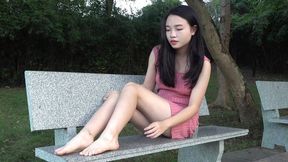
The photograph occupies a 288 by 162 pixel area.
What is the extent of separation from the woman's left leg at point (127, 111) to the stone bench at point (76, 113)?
68 millimetres

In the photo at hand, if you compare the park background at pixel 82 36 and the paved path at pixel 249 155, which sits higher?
the park background at pixel 82 36

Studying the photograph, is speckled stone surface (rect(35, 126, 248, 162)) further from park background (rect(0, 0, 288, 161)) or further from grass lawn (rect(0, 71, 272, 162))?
park background (rect(0, 0, 288, 161))

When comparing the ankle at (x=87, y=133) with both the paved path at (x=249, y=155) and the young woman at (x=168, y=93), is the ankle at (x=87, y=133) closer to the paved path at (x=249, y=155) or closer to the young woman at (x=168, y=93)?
the young woman at (x=168, y=93)

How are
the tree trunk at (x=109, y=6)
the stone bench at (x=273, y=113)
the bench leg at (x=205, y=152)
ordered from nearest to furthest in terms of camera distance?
the bench leg at (x=205, y=152), the stone bench at (x=273, y=113), the tree trunk at (x=109, y=6)

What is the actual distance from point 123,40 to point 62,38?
2501 millimetres

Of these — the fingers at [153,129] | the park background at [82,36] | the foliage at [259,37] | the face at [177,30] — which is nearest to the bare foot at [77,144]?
the fingers at [153,129]

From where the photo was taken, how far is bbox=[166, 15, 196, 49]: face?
329cm

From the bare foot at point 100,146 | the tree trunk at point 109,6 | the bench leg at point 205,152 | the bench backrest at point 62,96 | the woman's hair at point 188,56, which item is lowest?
the bench leg at point 205,152

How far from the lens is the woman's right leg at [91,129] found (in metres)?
2.57

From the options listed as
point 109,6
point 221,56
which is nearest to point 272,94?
point 221,56

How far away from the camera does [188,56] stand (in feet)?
11.4

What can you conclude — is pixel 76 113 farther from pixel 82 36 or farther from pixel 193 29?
pixel 82 36

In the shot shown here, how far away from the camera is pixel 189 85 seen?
3.36 m

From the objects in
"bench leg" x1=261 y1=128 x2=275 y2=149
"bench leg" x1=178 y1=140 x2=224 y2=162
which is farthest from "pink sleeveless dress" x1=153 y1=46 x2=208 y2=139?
"bench leg" x1=261 y1=128 x2=275 y2=149
